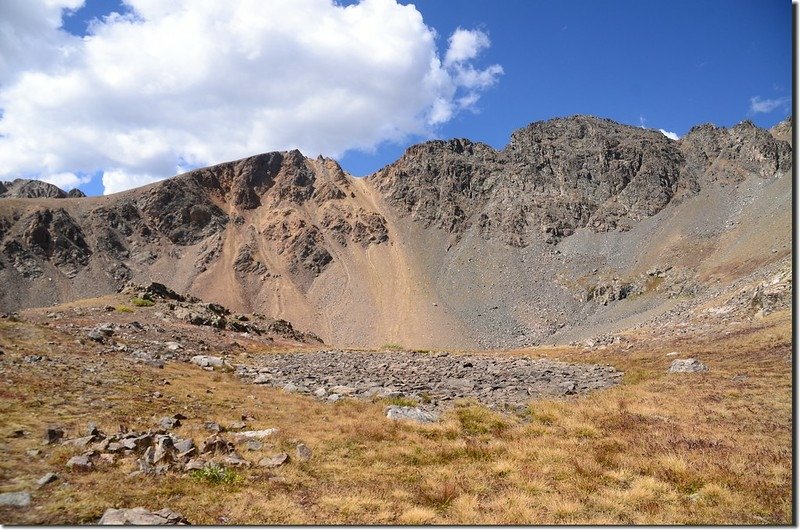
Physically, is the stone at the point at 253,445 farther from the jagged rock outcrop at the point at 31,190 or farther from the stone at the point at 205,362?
the jagged rock outcrop at the point at 31,190

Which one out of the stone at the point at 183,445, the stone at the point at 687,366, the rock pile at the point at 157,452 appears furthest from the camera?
the stone at the point at 687,366

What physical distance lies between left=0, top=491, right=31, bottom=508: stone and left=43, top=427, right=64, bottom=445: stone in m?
3.18

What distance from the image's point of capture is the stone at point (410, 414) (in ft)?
59.7

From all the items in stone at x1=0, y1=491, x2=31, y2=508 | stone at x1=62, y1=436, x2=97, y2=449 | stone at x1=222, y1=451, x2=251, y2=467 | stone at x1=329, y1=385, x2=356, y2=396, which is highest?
stone at x1=62, y1=436, x2=97, y2=449

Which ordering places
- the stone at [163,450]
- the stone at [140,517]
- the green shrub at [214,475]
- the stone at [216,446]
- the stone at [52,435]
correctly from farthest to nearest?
the stone at [216,446] < the stone at [52,435] < the stone at [163,450] < the green shrub at [214,475] < the stone at [140,517]

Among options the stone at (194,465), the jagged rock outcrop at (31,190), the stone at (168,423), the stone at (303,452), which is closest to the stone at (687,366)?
the stone at (303,452)

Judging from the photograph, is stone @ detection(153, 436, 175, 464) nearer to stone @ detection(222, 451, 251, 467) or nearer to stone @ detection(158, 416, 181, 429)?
stone @ detection(222, 451, 251, 467)

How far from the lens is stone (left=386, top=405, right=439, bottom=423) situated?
59.7ft

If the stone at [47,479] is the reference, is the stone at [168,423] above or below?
below

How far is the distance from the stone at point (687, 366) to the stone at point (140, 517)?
2810 cm

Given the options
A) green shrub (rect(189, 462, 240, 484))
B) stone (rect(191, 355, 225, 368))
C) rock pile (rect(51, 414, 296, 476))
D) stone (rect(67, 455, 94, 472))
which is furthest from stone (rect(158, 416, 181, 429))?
stone (rect(191, 355, 225, 368))

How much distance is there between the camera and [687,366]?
27.7 meters

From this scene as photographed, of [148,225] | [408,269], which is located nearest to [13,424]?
[408,269]

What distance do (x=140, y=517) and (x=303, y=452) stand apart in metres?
5.37
